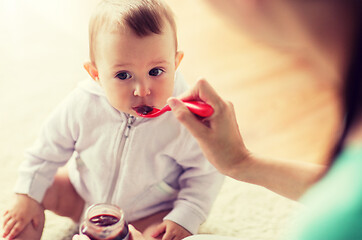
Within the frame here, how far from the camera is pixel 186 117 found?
0.60 meters

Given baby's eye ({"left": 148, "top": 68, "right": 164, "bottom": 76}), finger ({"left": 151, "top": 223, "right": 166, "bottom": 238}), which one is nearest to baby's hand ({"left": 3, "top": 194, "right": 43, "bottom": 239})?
finger ({"left": 151, "top": 223, "right": 166, "bottom": 238})

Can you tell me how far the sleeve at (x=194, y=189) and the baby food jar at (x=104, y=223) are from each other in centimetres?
14

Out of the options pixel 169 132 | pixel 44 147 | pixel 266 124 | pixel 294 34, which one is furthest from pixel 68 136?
pixel 266 124

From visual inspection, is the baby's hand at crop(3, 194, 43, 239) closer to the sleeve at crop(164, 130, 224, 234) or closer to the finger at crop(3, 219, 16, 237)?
the finger at crop(3, 219, 16, 237)

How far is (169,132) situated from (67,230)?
1.06 feet

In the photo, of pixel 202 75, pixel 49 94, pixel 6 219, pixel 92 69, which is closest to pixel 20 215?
pixel 6 219

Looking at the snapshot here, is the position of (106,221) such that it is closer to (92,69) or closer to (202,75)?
(92,69)

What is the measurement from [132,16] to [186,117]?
7.1 inches

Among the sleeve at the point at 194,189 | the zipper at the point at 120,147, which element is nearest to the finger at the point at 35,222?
the zipper at the point at 120,147

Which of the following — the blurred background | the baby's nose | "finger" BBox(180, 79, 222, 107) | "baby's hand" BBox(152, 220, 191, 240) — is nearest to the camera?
"finger" BBox(180, 79, 222, 107)

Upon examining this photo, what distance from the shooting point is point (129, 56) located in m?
0.68

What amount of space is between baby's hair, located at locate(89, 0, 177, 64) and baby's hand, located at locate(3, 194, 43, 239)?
35 cm

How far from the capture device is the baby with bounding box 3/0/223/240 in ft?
2.36

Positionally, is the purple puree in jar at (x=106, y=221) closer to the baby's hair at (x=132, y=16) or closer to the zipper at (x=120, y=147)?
the zipper at (x=120, y=147)
